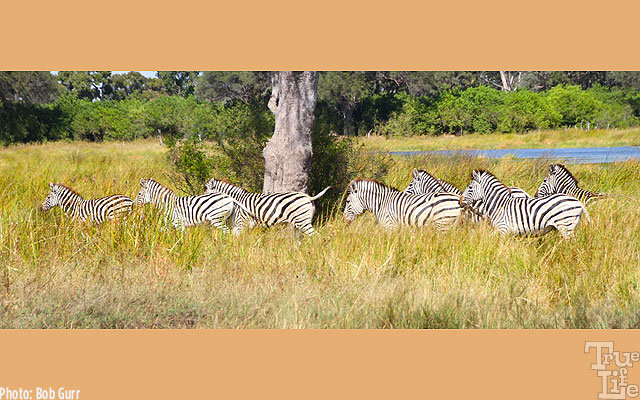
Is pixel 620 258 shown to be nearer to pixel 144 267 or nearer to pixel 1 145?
pixel 144 267

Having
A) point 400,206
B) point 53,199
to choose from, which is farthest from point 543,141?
point 53,199

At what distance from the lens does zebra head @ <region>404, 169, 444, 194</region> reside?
31.0ft

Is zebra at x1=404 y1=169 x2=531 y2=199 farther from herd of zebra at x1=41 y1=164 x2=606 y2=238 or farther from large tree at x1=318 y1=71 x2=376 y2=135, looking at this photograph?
large tree at x1=318 y1=71 x2=376 y2=135

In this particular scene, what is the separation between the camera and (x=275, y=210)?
831cm

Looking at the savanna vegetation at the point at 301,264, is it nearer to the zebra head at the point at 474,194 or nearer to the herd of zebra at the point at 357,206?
the herd of zebra at the point at 357,206

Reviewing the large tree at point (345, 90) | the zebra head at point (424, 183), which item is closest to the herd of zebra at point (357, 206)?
the zebra head at point (424, 183)

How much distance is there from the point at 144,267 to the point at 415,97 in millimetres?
37361

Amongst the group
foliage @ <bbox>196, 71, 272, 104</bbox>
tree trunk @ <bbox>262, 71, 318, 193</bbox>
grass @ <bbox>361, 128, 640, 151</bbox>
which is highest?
foliage @ <bbox>196, 71, 272, 104</bbox>

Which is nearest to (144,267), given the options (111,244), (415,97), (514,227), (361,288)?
(111,244)

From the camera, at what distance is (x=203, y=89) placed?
44625mm

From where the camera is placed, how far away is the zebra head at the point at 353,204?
8773mm

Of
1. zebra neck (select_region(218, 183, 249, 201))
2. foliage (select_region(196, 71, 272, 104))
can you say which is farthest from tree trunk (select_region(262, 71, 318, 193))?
foliage (select_region(196, 71, 272, 104))

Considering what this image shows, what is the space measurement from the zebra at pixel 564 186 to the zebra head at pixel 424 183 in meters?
Result: 1.67

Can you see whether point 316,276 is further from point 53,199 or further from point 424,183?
point 53,199
